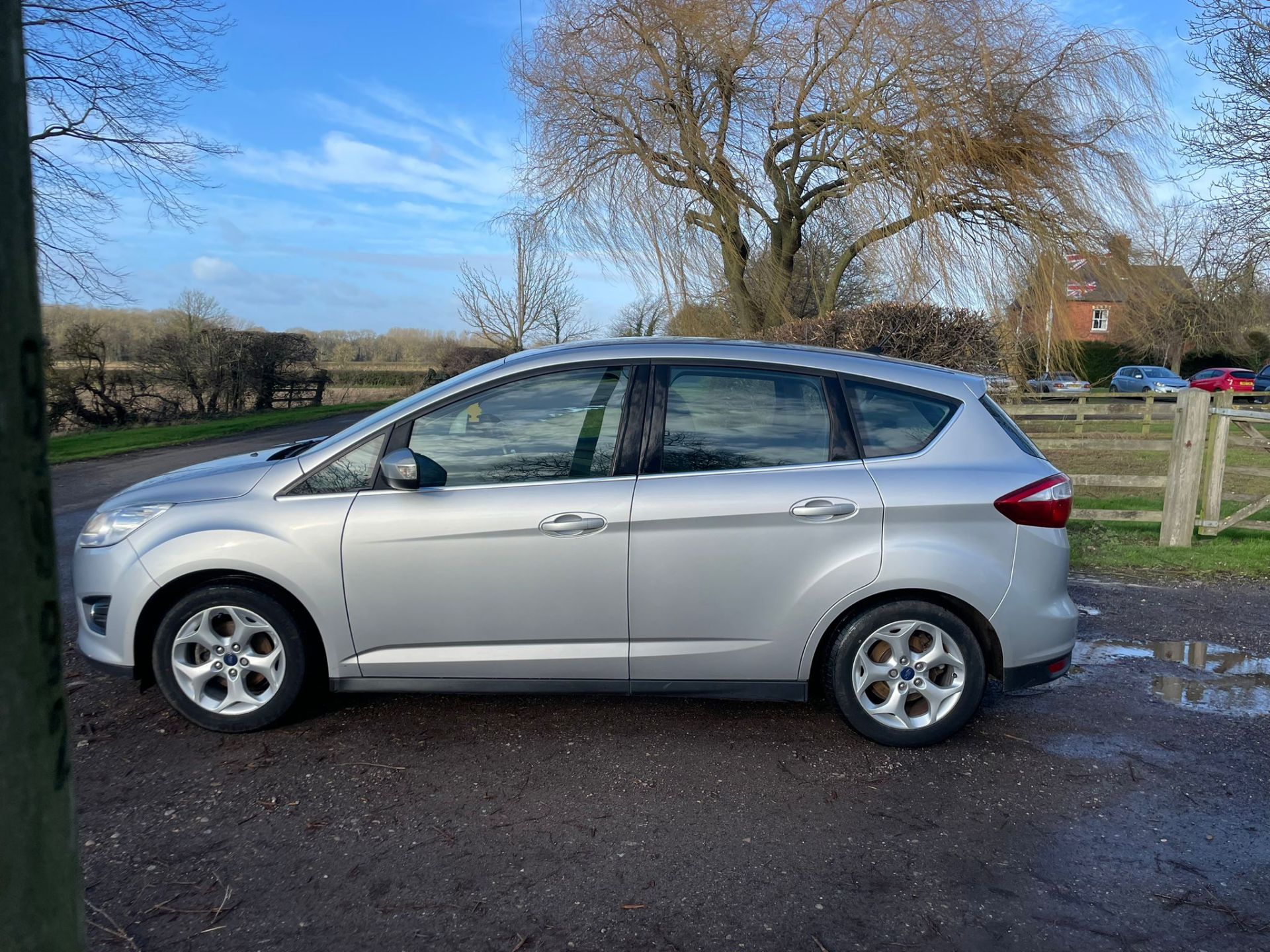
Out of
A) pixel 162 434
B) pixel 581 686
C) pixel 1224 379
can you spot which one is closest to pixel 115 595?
pixel 581 686

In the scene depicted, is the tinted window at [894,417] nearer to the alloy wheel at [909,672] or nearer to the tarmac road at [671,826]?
the alloy wheel at [909,672]

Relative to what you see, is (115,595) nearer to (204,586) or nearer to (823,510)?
(204,586)

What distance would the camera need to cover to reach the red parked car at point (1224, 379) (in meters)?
34.2

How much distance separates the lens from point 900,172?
38.1ft

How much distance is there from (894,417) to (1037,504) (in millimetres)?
717

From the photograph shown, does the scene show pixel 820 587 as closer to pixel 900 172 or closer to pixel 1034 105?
pixel 900 172

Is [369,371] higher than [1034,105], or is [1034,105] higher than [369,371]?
[1034,105]

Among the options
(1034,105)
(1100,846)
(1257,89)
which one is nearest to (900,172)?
(1034,105)

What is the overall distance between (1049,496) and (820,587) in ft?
3.55

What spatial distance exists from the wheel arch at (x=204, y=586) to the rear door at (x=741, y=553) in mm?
1432

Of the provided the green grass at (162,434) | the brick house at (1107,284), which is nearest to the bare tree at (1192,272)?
the brick house at (1107,284)

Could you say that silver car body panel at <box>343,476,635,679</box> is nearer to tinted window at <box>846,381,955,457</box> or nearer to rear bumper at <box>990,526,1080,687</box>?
tinted window at <box>846,381,955,457</box>

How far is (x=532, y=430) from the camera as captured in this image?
13.6ft

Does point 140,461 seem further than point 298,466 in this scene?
Yes
